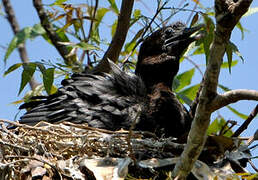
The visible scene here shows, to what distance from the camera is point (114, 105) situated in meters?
3.64

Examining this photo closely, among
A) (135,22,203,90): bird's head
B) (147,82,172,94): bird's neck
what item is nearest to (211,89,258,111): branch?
(147,82,172,94): bird's neck

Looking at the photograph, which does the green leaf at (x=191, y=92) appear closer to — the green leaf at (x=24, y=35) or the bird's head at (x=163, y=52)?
the bird's head at (x=163, y=52)

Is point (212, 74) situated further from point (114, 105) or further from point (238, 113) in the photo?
point (238, 113)

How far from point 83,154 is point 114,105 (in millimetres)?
755

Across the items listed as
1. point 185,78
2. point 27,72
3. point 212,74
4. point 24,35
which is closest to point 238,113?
point 185,78

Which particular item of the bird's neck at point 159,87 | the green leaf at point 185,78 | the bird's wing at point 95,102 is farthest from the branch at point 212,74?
the green leaf at point 185,78

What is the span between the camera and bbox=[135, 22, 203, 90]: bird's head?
4273 millimetres

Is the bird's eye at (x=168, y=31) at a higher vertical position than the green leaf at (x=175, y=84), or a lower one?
higher

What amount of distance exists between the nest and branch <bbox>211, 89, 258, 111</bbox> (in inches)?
22.8

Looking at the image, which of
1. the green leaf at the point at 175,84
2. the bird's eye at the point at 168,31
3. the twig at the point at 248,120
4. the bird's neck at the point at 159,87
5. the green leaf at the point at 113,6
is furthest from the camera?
the bird's eye at the point at 168,31

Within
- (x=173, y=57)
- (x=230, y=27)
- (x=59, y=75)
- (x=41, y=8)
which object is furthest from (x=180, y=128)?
(x=230, y=27)

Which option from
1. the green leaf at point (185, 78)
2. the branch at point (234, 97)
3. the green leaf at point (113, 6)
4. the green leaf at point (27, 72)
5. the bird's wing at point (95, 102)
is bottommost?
the branch at point (234, 97)

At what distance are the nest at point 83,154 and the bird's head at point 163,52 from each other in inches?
46.3

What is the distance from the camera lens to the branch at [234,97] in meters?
2.12
